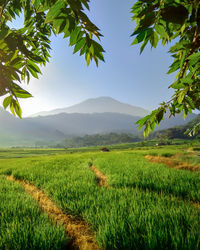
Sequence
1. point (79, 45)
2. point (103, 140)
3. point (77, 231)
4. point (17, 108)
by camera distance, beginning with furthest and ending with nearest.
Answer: point (103, 140), point (77, 231), point (17, 108), point (79, 45)

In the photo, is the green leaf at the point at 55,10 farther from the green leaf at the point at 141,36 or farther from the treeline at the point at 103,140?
the treeline at the point at 103,140

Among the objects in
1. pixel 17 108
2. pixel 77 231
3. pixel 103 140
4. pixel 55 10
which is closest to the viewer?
pixel 55 10

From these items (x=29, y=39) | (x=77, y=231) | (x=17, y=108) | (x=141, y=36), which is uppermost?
(x=29, y=39)

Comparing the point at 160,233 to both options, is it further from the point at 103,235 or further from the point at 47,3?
the point at 47,3

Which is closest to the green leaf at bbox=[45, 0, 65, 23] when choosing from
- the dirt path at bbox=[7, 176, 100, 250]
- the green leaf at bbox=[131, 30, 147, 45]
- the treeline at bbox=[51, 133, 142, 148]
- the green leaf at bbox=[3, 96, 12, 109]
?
the green leaf at bbox=[131, 30, 147, 45]

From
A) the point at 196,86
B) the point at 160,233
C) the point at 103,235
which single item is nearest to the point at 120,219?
the point at 103,235

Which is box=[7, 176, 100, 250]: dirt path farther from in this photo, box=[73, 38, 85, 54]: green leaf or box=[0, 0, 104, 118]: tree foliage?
box=[73, 38, 85, 54]: green leaf

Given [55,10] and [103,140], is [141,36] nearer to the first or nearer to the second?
[55,10]

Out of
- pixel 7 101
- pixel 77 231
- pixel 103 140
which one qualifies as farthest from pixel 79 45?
pixel 103 140

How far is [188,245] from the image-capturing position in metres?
1.03

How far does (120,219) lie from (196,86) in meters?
1.66

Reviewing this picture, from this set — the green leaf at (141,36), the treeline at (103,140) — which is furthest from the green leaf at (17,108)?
the treeline at (103,140)

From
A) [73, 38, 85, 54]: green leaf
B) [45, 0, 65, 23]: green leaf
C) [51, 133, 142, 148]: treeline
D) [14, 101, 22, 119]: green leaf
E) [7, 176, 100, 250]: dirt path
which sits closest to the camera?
[45, 0, 65, 23]: green leaf

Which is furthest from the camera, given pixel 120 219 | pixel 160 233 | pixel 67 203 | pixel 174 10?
pixel 67 203
